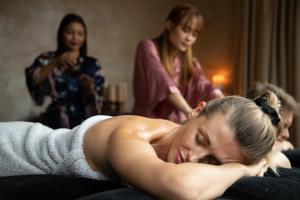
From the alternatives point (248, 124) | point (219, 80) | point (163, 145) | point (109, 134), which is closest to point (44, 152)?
point (109, 134)

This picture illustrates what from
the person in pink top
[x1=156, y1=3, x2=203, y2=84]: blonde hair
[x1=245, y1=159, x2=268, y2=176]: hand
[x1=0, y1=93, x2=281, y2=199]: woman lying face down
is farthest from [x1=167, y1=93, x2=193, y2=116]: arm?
[x1=245, y1=159, x2=268, y2=176]: hand

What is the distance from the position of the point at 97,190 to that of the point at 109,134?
16 centimetres

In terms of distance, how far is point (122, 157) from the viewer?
849 mm

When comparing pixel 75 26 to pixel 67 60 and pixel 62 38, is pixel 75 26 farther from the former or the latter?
pixel 67 60

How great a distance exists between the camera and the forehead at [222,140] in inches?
35.0

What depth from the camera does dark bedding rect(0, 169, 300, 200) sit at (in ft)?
2.57

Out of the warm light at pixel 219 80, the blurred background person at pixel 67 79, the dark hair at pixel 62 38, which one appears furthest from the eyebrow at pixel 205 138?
the warm light at pixel 219 80

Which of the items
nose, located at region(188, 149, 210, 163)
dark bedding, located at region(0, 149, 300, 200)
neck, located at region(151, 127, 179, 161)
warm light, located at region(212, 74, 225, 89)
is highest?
nose, located at region(188, 149, 210, 163)

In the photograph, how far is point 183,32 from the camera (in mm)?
1992

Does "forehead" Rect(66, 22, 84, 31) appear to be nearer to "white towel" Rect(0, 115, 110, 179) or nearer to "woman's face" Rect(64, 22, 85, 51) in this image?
"woman's face" Rect(64, 22, 85, 51)

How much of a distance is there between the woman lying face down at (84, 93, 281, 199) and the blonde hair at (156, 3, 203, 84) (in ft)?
3.27

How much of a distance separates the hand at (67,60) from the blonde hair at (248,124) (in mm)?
1943

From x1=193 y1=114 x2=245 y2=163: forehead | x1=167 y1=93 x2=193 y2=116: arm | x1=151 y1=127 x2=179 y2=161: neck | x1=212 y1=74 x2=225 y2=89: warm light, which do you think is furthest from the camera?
x1=212 y1=74 x2=225 y2=89: warm light

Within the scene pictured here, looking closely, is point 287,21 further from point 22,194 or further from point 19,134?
point 22,194
